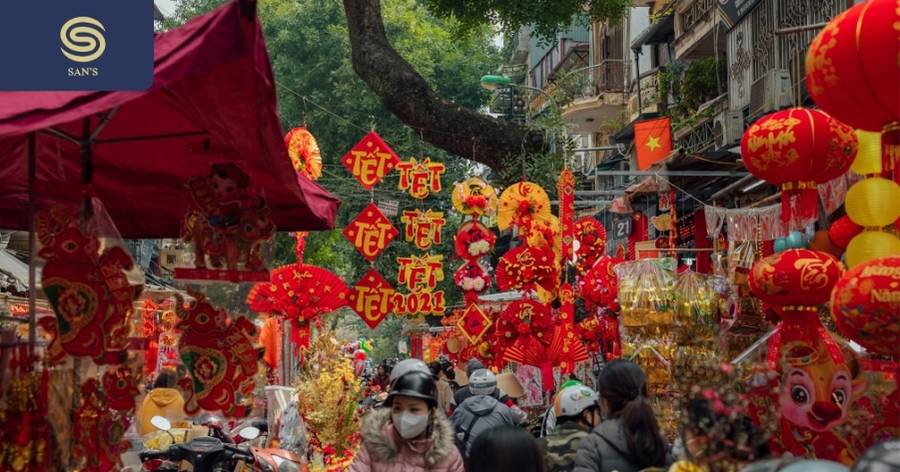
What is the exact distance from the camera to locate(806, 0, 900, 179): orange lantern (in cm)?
470

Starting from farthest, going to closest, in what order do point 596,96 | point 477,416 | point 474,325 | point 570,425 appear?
point 596,96
point 474,325
point 477,416
point 570,425

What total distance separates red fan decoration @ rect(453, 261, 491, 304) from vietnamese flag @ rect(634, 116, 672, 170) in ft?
12.2

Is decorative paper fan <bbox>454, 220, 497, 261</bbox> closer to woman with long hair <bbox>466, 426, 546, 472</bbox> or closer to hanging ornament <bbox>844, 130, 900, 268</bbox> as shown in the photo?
hanging ornament <bbox>844, 130, 900, 268</bbox>

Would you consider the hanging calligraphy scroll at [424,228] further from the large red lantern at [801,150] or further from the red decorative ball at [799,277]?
the red decorative ball at [799,277]

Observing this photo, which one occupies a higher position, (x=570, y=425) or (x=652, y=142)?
(x=652, y=142)

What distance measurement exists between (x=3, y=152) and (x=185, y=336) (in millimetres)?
1637

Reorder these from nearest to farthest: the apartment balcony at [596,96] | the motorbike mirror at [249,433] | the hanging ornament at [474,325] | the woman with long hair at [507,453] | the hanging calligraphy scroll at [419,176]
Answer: the woman with long hair at [507,453], the motorbike mirror at [249,433], the hanging ornament at [474,325], the hanging calligraphy scroll at [419,176], the apartment balcony at [596,96]

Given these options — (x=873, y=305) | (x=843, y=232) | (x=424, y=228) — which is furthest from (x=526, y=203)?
(x=873, y=305)

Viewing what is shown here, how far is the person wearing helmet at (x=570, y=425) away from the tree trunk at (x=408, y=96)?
29.9ft

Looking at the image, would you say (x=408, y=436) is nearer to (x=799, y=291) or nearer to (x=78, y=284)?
(x=78, y=284)

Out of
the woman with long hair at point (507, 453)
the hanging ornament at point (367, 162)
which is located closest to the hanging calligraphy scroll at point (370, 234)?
the hanging ornament at point (367, 162)

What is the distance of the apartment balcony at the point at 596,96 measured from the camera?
2659cm

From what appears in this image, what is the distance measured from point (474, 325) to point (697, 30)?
7651 mm
